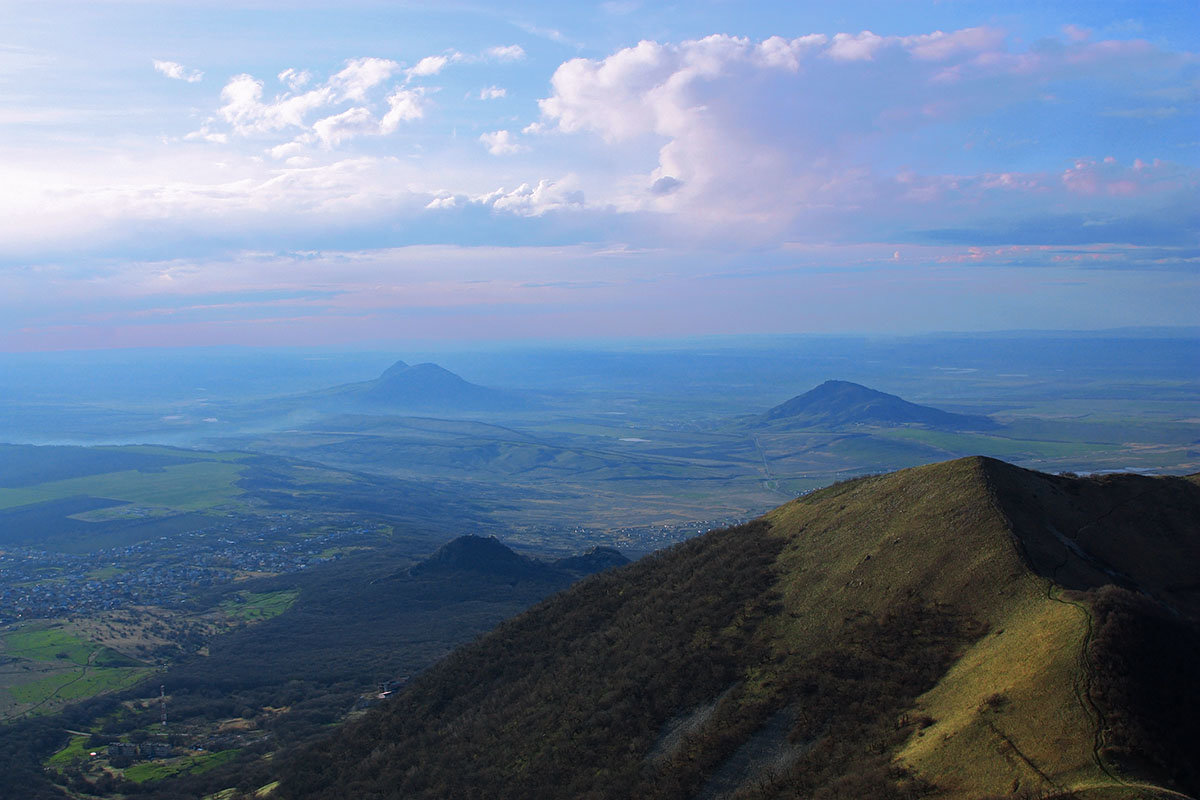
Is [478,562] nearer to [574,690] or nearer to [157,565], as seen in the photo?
[157,565]

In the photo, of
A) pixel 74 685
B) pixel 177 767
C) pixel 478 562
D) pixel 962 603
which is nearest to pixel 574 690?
pixel 962 603

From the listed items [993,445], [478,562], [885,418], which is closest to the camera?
[478,562]

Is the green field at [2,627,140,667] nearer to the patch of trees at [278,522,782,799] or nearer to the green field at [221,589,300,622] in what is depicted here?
the green field at [221,589,300,622]

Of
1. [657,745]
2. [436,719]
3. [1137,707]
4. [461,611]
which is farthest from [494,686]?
[461,611]

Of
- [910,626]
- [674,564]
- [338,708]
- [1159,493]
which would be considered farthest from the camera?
[338,708]

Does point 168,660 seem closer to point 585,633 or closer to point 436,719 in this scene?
point 436,719

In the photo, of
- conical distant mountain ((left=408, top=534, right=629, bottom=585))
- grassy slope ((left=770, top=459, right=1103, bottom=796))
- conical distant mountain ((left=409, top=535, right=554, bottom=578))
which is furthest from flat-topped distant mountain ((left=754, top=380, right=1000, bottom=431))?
grassy slope ((left=770, top=459, right=1103, bottom=796))

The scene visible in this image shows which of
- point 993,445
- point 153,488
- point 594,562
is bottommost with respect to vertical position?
point 153,488
